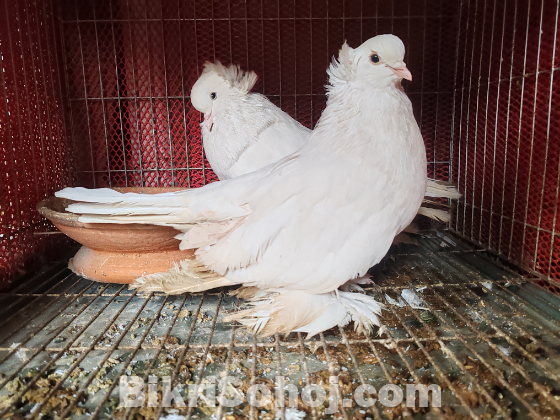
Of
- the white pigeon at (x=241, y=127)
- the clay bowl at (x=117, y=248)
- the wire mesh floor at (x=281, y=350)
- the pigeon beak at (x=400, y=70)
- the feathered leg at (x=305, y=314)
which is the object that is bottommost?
the wire mesh floor at (x=281, y=350)

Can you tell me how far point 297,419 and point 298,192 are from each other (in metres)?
0.81

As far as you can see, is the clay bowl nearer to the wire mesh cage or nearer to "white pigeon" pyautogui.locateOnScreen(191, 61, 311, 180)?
the wire mesh cage

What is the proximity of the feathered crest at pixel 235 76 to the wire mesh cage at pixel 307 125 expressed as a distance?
14 centimetres

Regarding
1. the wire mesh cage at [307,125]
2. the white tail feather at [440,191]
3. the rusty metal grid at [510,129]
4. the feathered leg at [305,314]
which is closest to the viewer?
the wire mesh cage at [307,125]

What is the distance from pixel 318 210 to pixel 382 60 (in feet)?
2.27

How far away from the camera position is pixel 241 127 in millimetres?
2545

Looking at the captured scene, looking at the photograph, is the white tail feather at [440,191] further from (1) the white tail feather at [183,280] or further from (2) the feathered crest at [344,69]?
(1) the white tail feather at [183,280]

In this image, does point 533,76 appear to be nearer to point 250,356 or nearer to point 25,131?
point 250,356

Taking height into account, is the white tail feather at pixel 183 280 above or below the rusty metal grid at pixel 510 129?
below

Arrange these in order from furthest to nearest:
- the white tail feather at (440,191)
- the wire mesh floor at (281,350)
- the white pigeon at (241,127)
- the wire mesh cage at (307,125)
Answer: the white pigeon at (241,127), the white tail feather at (440,191), the wire mesh cage at (307,125), the wire mesh floor at (281,350)

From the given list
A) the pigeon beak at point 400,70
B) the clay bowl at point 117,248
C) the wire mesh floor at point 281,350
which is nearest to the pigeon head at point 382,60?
the pigeon beak at point 400,70

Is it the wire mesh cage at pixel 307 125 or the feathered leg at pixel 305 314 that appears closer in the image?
the wire mesh cage at pixel 307 125

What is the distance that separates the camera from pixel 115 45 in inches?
107

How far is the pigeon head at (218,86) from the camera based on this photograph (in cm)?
259
